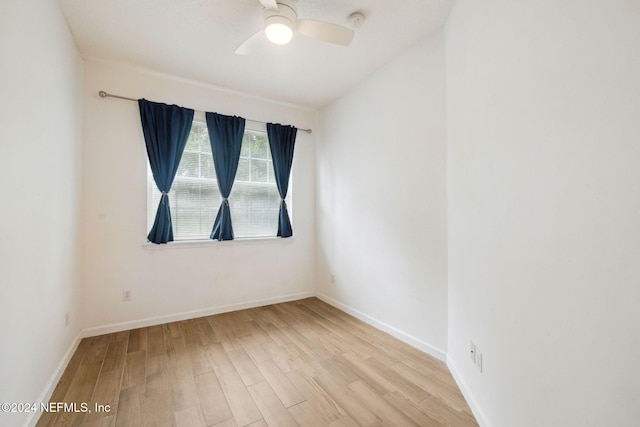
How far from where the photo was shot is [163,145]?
298cm

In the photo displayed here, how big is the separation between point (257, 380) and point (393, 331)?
55.9 inches

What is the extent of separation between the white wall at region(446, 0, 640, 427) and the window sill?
259 cm

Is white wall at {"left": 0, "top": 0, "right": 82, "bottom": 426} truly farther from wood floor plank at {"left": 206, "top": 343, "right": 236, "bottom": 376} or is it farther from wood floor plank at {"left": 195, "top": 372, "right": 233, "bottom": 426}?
wood floor plank at {"left": 206, "top": 343, "right": 236, "bottom": 376}

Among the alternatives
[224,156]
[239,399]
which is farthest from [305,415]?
[224,156]

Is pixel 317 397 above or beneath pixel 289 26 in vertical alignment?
beneath

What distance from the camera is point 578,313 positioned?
34.2 inches

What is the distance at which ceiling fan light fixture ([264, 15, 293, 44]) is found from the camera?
1871mm

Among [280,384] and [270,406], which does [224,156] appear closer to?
[280,384]

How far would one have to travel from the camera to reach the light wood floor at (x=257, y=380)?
1618mm

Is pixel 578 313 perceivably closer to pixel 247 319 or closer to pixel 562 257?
pixel 562 257

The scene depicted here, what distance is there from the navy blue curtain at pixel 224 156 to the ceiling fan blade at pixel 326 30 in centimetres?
178

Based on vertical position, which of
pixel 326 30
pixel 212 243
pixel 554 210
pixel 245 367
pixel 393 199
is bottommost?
pixel 245 367

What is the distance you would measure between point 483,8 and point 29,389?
3.43m

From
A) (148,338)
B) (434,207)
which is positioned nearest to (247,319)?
(148,338)
